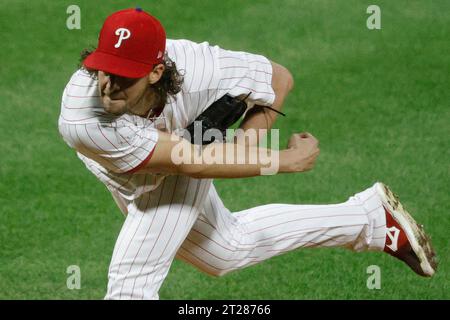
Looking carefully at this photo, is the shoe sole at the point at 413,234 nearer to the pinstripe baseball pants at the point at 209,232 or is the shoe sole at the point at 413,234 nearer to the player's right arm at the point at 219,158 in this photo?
the pinstripe baseball pants at the point at 209,232

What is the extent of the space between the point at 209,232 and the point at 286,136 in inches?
103

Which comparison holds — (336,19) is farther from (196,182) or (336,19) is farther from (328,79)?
(196,182)

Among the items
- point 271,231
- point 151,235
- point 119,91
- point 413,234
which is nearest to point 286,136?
point 413,234

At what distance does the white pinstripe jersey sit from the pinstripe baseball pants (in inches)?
5.7

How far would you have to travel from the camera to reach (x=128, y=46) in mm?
3867

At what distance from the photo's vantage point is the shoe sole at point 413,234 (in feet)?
16.3

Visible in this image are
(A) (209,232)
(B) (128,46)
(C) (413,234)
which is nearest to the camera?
(B) (128,46)

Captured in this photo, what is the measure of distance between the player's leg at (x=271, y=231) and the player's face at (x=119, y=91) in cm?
77

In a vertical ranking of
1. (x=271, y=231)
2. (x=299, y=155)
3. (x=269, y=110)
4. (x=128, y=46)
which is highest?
(x=128, y=46)

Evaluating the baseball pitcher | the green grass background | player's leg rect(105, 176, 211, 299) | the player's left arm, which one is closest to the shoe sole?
the baseball pitcher

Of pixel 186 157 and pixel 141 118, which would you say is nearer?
pixel 186 157

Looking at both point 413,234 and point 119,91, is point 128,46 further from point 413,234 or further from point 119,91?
point 413,234

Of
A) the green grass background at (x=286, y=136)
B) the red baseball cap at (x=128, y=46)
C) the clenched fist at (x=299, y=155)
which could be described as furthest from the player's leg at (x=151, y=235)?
the green grass background at (x=286, y=136)

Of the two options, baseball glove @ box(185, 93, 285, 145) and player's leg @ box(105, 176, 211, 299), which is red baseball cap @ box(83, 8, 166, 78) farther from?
player's leg @ box(105, 176, 211, 299)
